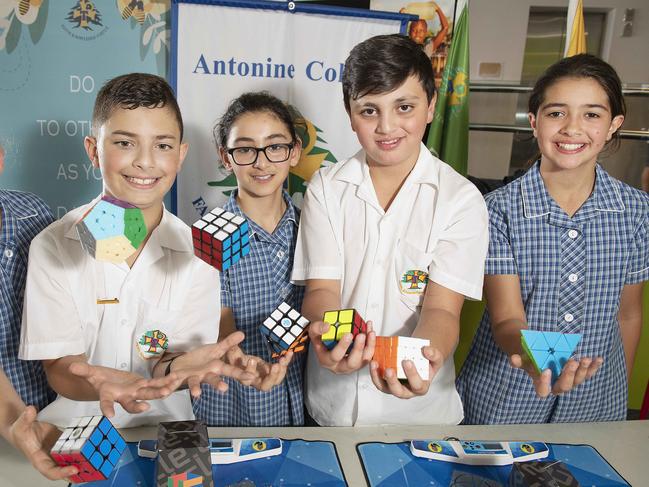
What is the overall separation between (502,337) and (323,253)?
633 mm

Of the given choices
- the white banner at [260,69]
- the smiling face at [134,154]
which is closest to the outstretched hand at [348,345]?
the smiling face at [134,154]

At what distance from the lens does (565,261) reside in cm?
181

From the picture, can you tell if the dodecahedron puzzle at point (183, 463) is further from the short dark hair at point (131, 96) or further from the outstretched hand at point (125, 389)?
the short dark hair at point (131, 96)

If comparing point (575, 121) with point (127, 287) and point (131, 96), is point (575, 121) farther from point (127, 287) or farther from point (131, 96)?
point (127, 287)

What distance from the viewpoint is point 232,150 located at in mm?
1948

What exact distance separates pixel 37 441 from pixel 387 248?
1086 millimetres

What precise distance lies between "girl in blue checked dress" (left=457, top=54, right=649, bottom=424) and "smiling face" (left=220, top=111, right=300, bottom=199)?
75cm

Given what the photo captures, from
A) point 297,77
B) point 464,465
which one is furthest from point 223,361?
point 297,77

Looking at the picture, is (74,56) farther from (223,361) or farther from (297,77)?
(223,361)

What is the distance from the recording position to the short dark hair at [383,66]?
5.29 feet

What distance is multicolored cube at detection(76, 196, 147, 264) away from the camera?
1.29m

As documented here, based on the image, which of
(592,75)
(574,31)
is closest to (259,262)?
(592,75)

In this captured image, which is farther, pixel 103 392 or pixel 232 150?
pixel 232 150

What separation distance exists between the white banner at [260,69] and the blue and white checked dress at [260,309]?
53.5 inches
